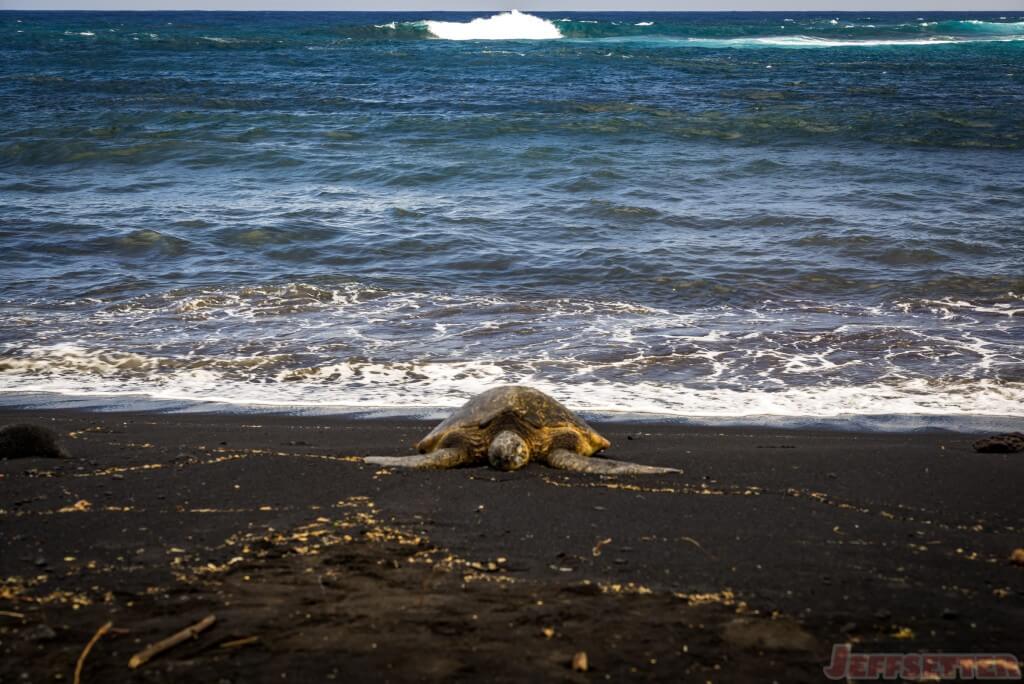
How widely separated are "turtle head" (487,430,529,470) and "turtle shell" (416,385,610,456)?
0.12 m

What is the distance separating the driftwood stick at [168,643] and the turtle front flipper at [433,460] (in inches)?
81.0

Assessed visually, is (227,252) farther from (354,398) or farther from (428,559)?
(428,559)

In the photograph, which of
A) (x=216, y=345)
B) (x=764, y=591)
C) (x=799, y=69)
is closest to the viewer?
(x=764, y=591)

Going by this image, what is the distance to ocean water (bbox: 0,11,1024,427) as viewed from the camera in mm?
7762

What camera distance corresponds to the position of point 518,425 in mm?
5629

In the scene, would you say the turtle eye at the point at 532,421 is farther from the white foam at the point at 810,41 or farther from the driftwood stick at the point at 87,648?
the white foam at the point at 810,41

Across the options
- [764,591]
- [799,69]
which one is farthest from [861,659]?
[799,69]

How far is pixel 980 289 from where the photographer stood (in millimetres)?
10289

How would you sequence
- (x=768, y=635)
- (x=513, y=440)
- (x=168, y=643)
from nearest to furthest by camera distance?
(x=168, y=643)
(x=768, y=635)
(x=513, y=440)

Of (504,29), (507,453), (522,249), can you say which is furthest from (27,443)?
(504,29)

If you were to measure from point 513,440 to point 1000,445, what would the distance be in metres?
3.02

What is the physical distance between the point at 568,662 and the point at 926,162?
17038 mm

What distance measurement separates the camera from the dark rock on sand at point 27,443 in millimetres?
5340

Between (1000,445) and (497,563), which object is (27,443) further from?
(1000,445)
